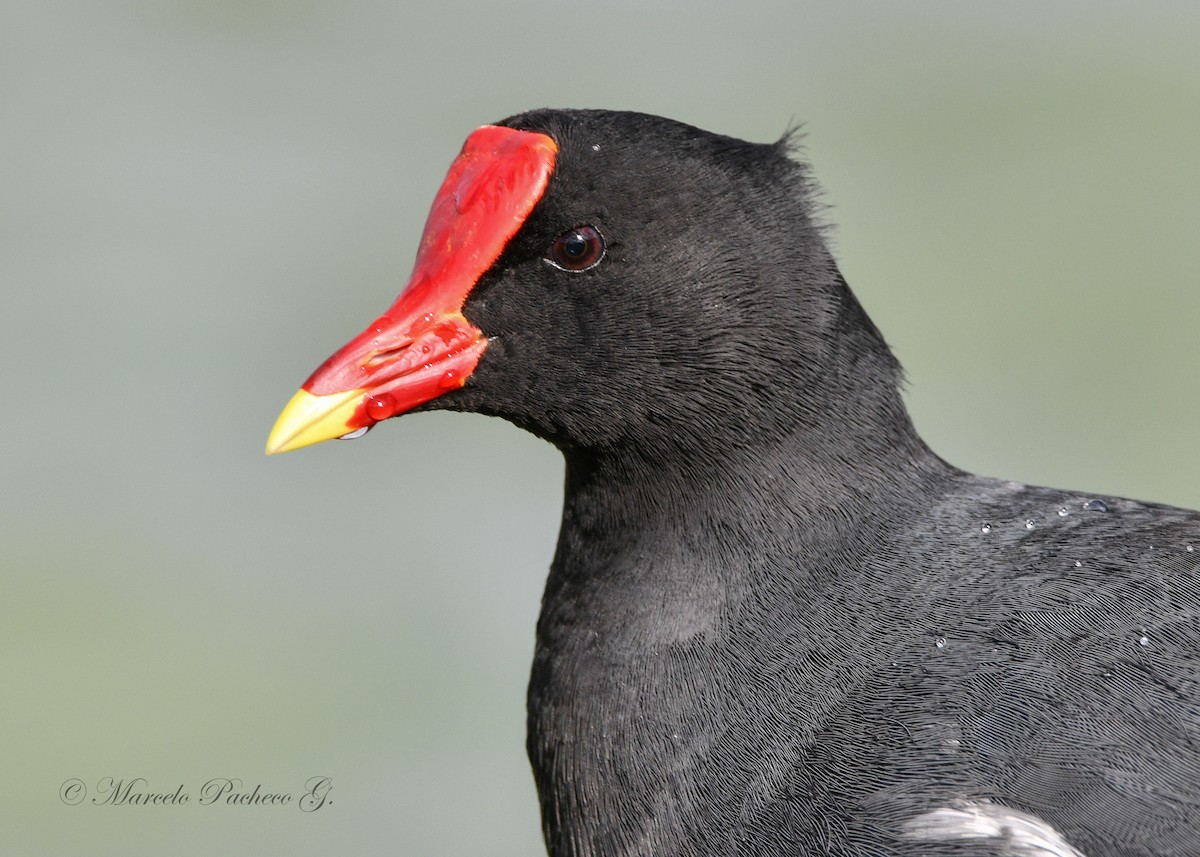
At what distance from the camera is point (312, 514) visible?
5.39 metres

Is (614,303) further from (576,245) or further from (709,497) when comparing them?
(709,497)

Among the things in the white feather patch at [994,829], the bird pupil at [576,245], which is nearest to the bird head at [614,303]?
the bird pupil at [576,245]

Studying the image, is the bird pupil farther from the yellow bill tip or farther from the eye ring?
the yellow bill tip

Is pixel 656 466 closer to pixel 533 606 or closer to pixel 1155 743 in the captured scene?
pixel 1155 743

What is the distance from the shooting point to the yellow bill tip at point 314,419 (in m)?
2.44

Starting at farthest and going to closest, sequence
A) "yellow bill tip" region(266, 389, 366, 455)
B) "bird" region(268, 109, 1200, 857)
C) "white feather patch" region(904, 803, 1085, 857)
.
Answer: "yellow bill tip" region(266, 389, 366, 455) → "bird" region(268, 109, 1200, 857) → "white feather patch" region(904, 803, 1085, 857)

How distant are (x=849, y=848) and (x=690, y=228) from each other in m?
0.89

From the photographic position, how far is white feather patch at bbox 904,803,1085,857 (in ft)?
6.86

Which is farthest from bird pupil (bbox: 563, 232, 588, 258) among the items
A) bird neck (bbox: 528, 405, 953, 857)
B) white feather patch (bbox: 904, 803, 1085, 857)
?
white feather patch (bbox: 904, 803, 1085, 857)

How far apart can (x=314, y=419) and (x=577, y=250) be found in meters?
0.44

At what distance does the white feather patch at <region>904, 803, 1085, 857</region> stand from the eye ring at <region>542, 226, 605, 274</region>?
892 mm

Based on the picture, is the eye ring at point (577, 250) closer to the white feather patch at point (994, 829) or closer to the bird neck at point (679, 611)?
the bird neck at point (679, 611)

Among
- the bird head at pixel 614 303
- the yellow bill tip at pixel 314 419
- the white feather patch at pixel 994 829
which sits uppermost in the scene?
the bird head at pixel 614 303

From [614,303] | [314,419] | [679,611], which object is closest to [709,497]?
[679,611]
